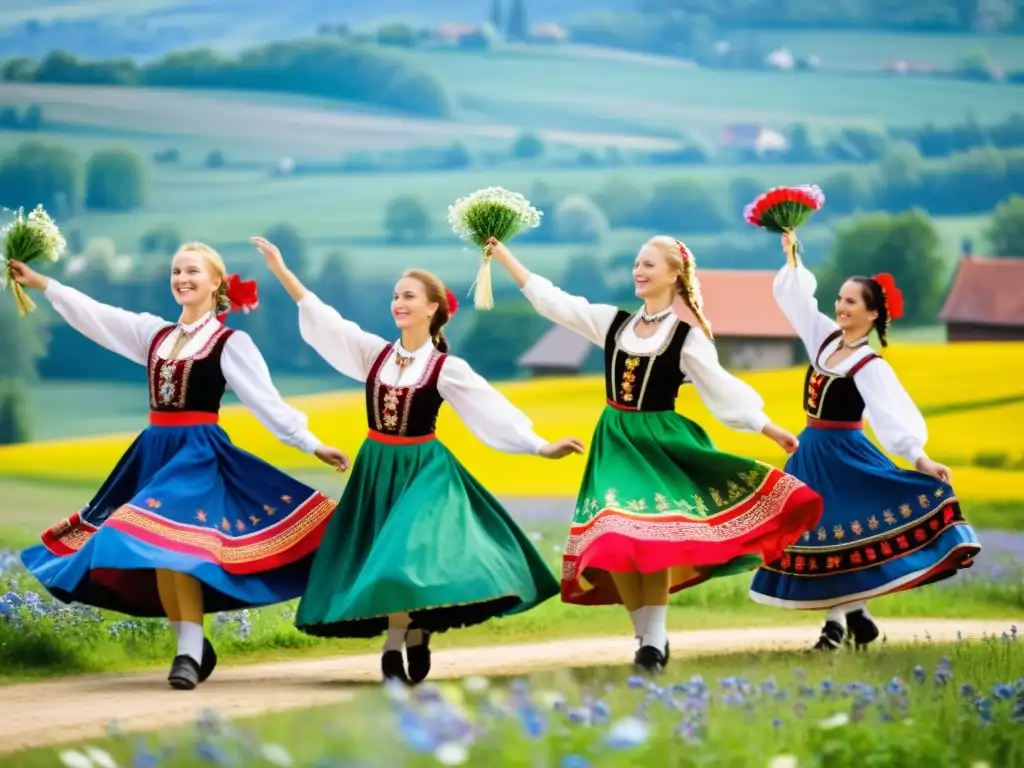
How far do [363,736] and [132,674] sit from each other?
9.48 ft

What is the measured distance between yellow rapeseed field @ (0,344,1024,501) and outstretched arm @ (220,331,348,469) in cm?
606

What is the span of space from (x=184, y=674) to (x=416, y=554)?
0.98 meters

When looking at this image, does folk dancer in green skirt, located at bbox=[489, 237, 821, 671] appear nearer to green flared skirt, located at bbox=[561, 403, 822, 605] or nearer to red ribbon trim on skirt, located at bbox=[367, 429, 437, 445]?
green flared skirt, located at bbox=[561, 403, 822, 605]

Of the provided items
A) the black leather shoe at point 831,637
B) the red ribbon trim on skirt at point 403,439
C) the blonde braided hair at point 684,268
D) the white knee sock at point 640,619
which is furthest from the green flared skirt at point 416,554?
the black leather shoe at point 831,637

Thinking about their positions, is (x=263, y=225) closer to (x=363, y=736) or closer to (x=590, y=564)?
(x=590, y=564)

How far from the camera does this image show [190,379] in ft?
23.4

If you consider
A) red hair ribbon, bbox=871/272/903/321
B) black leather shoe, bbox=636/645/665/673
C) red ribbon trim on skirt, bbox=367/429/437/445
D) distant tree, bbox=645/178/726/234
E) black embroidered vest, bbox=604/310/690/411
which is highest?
distant tree, bbox=645/178/726/234

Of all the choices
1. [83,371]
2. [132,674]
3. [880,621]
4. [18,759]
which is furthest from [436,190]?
[18,759]

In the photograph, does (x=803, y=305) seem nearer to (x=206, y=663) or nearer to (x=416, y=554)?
(x=416, y=554)

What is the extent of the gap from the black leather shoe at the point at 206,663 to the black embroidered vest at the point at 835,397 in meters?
2.80

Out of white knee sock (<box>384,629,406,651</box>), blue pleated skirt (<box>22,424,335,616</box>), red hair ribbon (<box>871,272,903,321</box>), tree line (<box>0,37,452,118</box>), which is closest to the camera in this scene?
blue pleated skirt (<box>22,424,335,616</box>)

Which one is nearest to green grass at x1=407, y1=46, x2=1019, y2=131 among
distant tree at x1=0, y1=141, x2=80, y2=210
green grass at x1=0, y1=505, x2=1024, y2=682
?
distant tree at x1=0, y1=141, x2=80, y2=210

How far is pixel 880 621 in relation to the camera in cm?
963

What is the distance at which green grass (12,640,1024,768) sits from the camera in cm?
482
